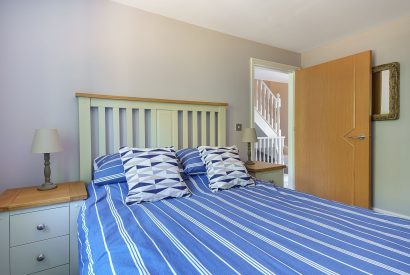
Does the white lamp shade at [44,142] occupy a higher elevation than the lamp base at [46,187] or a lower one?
higher

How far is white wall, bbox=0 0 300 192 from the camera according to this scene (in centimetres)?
170

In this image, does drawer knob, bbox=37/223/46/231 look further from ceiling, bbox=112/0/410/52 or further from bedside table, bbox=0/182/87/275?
ceiling, bbox=112/0/410/52

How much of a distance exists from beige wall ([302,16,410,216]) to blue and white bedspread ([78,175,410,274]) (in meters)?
1.64

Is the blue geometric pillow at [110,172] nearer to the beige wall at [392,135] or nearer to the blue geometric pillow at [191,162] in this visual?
the blue geometric pillow at [191,162]

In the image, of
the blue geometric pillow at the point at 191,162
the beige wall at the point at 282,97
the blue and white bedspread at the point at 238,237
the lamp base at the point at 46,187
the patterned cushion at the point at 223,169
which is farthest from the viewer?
the beige wall at the point at 282,97

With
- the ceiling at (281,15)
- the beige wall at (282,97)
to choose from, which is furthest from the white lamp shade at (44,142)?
the beige wall at (282,97)

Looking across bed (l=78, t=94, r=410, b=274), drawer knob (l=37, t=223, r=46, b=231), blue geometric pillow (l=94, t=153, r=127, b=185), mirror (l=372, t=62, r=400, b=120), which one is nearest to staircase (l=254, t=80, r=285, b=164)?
mirror (l=372, t=62, r=400, b=120)

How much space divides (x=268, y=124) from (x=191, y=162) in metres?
4.10

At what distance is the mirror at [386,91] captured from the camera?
8.09ft

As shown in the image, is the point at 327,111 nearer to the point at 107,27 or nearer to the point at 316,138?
the point at 316,138

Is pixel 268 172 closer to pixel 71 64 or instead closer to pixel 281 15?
pixel 281 15

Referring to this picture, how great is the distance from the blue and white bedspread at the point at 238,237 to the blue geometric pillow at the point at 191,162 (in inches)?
16.9

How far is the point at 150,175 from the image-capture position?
5.22ft

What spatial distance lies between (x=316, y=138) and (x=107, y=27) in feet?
9.05
